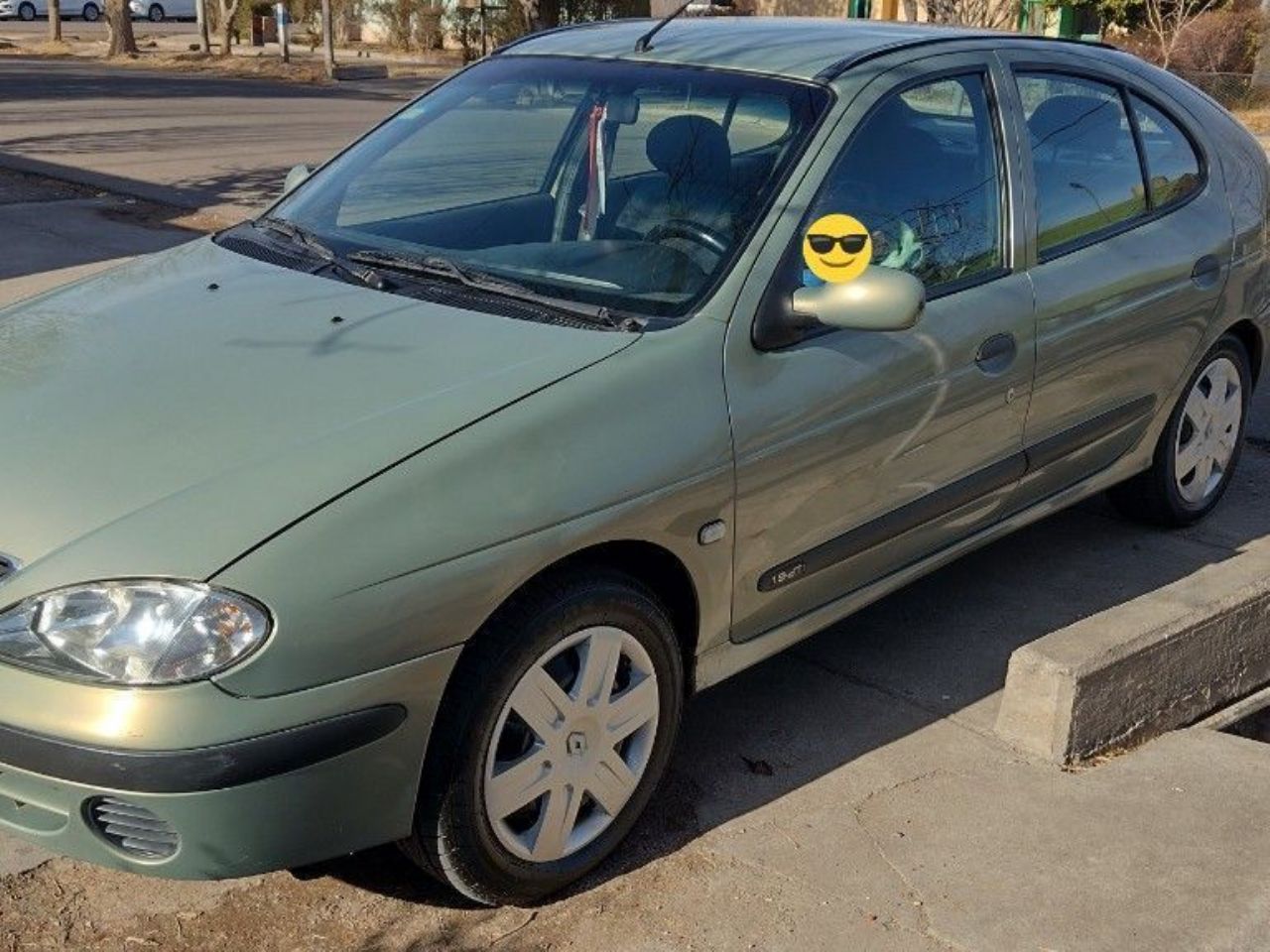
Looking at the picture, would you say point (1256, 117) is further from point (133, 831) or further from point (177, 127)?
point (133, 831)

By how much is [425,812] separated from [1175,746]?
82.5 inches

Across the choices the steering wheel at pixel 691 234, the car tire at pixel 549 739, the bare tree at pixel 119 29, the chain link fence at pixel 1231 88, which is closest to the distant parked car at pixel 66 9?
the bare tree at pixel 119 29

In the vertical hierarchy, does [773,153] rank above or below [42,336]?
above

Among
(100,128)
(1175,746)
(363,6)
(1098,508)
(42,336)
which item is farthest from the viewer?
(363,6)

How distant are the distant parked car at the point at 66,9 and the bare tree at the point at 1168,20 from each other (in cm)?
3607

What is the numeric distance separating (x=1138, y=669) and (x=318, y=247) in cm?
234

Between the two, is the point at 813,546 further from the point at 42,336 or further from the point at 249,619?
the point at 42,336

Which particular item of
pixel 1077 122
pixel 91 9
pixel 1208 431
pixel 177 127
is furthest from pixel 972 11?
pixel 91 9

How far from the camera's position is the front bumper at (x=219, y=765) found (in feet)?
8.38

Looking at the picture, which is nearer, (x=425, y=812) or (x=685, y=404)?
(x=425, y=812)

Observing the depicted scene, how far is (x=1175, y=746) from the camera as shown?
4.00 meters

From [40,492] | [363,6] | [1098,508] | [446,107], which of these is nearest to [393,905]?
[40,492]

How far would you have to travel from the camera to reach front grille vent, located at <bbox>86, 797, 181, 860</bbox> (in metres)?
2.66

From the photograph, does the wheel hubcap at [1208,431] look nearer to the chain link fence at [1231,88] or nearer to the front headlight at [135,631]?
the front headlight at [135,631]
